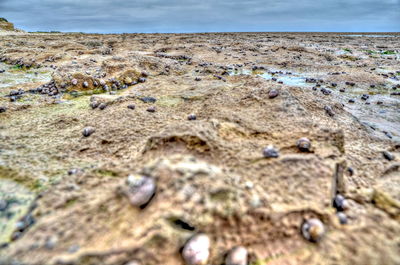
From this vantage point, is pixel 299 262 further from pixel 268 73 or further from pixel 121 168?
pixel 268 73

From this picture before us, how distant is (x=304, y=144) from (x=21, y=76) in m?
9.09

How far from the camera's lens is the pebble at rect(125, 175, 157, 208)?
1617 mm

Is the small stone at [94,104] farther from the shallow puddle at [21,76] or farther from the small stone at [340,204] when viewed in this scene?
the small stone at [340,204]

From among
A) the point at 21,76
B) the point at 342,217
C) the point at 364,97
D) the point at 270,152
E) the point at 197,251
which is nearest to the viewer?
the point at 197,251

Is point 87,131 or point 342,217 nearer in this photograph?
point 342,217

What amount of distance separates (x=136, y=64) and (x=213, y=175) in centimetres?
602

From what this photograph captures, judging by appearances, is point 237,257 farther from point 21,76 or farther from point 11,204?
point 21,76

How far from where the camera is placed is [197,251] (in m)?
1.44

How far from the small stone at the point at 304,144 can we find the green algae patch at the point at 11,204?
2.44 meters

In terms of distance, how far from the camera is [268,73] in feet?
30.9

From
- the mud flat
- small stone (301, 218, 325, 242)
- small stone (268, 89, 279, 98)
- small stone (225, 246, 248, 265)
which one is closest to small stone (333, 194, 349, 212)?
the mud flat

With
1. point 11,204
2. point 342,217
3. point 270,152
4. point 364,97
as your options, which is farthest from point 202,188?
point 364,97

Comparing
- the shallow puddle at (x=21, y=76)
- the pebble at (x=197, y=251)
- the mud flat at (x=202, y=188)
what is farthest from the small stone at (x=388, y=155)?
the shallow puddle at (x=21, y=76)

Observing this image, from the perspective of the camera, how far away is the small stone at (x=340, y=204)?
186 cm
